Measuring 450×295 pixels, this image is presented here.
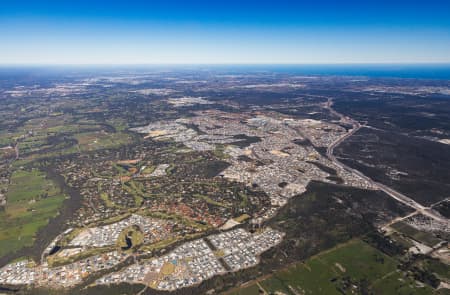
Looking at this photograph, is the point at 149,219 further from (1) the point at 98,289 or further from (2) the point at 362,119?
(2) the point at 362,119

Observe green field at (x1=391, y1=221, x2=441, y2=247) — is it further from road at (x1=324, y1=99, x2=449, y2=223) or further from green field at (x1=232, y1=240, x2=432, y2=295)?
green field at (x1=232, y1=240, x2=432, y2=295)

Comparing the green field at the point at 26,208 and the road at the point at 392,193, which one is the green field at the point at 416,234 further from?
the green field at the point at 26,208

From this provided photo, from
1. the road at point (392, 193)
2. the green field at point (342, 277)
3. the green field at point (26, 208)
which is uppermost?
the road at point (392, 193)

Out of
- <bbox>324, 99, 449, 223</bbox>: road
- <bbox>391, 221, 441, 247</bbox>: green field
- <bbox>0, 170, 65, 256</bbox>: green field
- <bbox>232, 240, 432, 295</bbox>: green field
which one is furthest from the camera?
<bbox>324, 99, 449, 223</bbox>: road

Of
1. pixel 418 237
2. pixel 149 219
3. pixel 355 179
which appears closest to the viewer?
pixel 418 237

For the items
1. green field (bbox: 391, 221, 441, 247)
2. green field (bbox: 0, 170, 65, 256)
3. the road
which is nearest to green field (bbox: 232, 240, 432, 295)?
green field (bbox: 391, 221, 441, 247)

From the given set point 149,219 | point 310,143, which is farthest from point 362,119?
point 149,219

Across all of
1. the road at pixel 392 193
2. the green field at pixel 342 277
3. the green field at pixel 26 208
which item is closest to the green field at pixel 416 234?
the road at pixel 392 193
